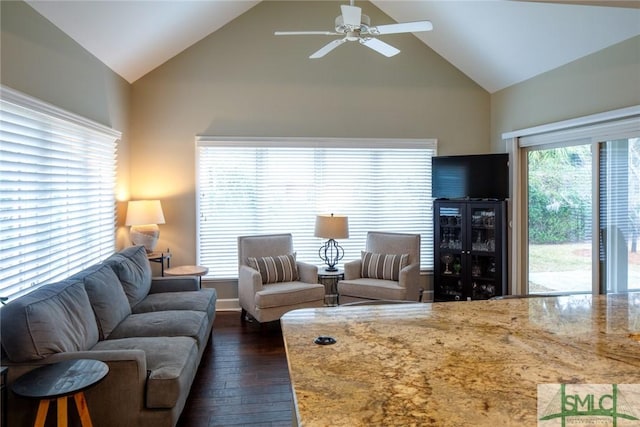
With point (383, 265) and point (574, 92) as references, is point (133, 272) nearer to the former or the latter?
point (383, 265)

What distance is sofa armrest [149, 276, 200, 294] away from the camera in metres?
4.25

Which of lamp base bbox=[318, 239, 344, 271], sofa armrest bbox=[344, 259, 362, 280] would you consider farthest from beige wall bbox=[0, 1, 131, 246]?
sofa armrest bbox=[344, 259, 362, 280]

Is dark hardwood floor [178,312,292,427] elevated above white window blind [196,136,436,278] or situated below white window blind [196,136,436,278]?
below

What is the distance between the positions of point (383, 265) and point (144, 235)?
2.82 metres

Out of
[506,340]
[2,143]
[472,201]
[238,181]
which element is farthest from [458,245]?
[2,143]

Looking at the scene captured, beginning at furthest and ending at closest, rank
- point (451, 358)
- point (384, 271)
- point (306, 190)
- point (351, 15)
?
point (306, 190)
point (384, 271)
point (351, 15)
point (451, 358)

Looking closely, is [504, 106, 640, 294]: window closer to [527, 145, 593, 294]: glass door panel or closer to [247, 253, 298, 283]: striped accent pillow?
[527, 145, 593, 294]: glass door panel

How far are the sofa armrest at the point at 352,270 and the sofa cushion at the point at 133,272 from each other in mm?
2252

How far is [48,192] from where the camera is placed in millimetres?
3279

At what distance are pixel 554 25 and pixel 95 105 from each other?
458 cm

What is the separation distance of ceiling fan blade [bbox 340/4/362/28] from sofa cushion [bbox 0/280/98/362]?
2626 mm

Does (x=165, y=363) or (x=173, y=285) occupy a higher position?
(x=173, y=285)

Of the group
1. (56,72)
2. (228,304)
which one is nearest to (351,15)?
(56,72)

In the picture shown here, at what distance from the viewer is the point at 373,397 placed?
112 cm
